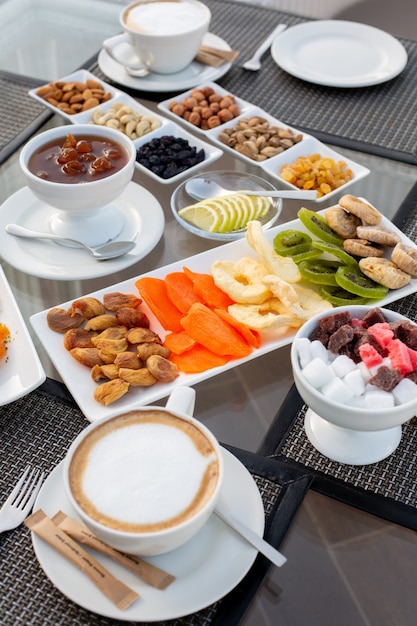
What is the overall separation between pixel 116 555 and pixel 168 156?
0.98m

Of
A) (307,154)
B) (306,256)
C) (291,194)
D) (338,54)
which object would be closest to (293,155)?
(307,154)

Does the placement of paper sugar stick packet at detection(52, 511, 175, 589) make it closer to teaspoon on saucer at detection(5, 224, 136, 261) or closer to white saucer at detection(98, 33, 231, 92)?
teaspoon on saucer at detection(5, 224, 136, 261)

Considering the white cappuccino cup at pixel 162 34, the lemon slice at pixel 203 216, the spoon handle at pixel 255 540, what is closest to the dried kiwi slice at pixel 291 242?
the lemon slice at pixel 203 216

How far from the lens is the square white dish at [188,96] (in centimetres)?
176

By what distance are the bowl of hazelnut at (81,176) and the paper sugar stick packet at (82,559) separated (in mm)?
650

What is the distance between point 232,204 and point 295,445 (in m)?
0.59

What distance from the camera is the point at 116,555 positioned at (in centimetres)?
87

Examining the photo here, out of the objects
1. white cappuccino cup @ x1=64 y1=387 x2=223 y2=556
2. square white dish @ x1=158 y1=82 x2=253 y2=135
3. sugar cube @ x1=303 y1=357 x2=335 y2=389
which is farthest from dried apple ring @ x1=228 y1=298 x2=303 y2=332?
square white dish @ x1=158 y1=82 x2=253 y2=135

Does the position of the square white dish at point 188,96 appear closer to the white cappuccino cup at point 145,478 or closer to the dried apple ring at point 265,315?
the dried apple ring at point 265,315

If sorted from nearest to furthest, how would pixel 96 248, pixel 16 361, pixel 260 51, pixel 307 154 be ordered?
pixel 16 361
pixel 96 248
pixel 307 154
pixel 260 51

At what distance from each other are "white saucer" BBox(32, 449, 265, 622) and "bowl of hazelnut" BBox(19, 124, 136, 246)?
2.05ft

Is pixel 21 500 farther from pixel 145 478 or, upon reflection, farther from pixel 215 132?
pixel 215 132

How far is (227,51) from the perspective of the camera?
1.99 meters

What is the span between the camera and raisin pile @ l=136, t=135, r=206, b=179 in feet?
5.25
